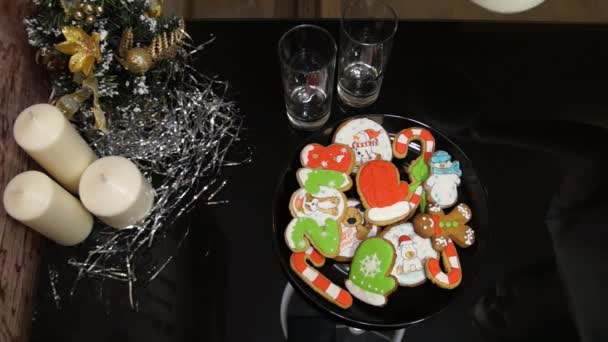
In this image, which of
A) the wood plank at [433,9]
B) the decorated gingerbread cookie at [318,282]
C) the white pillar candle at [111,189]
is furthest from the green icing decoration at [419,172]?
the wood plank at [433,9]

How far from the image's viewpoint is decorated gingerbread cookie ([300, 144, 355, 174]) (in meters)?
0.83

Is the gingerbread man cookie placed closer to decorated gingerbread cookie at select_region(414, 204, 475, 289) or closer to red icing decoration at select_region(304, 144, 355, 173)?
decorated gingerbread cookie at select_region(414, 204, 475, 289)

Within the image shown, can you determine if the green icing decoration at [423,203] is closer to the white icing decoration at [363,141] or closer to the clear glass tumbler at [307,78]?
the white icing decoration at [363,141]

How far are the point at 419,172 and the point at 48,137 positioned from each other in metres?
0.53

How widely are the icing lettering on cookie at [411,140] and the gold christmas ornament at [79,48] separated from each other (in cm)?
46

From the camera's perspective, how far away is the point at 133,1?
765 millimetres

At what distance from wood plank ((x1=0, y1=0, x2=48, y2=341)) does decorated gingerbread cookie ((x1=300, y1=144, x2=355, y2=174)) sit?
42 centimetres

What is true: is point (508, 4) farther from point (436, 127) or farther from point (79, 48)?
point (79, 48)

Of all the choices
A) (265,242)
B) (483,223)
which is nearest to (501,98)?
(483,223)

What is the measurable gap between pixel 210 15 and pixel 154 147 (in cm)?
69

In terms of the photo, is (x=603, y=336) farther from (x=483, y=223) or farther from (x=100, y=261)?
(x=100, y=261)

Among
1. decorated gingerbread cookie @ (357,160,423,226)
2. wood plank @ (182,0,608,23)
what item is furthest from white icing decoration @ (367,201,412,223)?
wood plank @ (182,0,608,23)

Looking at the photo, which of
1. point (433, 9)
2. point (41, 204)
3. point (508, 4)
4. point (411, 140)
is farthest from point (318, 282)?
point (433, 9)

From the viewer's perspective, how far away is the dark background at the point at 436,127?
2.54 feet
